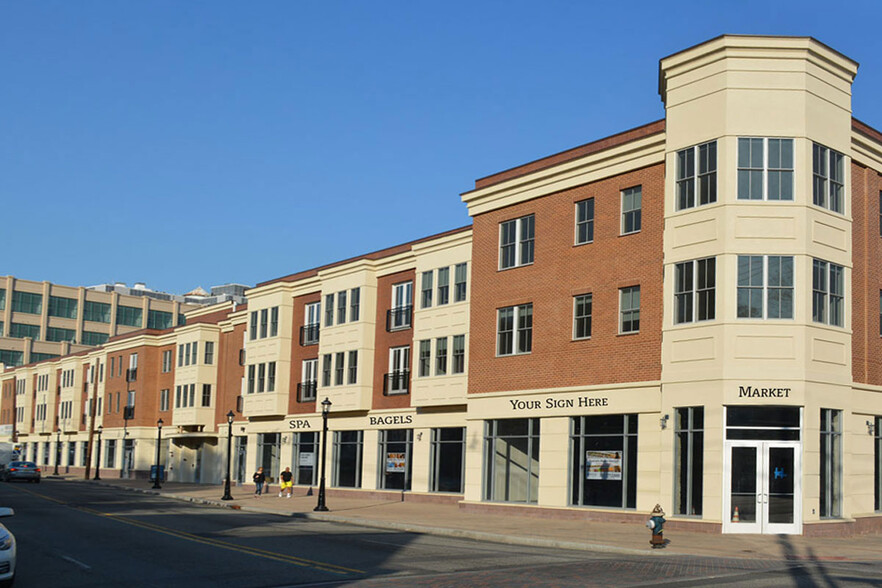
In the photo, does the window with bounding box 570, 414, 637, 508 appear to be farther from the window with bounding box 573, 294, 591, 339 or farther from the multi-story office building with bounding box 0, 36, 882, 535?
the window with bounding box 573, 294, 591, 339

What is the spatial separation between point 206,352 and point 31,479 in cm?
1575

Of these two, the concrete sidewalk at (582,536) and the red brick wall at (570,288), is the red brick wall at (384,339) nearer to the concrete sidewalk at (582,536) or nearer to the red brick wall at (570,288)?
the concrete sidewalk at (582,536)

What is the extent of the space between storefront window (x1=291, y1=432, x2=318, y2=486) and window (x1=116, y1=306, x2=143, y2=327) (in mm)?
92033

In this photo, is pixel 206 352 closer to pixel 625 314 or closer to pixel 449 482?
pixel 449 482

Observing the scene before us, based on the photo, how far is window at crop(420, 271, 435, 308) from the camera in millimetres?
45344

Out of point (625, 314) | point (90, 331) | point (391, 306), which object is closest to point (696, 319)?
point (625, 314)

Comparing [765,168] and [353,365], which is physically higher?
[765,168]

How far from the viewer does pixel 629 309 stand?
31188 millimetres

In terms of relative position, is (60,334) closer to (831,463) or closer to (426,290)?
(426,290)

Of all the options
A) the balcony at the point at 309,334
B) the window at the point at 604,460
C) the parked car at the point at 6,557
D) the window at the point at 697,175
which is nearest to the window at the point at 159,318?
the balcony at the point at 309,334

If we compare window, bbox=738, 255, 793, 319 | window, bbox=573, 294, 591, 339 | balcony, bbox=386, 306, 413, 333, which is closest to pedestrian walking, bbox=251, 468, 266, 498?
balcony, bbox=386, 306, 413, 333

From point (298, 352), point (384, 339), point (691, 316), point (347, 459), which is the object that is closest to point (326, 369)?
point (298, 352)

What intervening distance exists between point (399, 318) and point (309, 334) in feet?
29.5

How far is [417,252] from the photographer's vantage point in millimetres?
46344
